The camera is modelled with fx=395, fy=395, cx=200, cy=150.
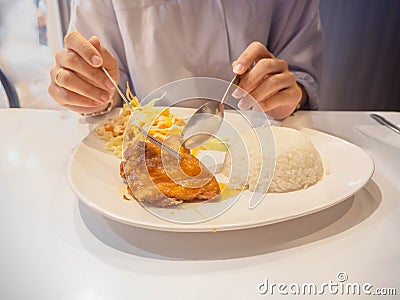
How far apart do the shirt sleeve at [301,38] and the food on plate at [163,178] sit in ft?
2.05

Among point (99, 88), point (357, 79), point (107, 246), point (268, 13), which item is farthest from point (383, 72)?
point (107, 246)

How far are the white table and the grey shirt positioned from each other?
545 millimetres

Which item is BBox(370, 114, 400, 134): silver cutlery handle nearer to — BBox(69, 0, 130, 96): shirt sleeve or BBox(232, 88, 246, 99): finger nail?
BBox(232, 88, 246, 99): finger nail

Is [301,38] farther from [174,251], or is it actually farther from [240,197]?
[174,251]

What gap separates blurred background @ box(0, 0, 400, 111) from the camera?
6.63 ft

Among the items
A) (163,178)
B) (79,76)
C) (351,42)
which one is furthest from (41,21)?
(163,178)

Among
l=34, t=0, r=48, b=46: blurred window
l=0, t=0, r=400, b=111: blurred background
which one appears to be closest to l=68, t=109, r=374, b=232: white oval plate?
l=0, t=0, r=400, b=111: blurred background

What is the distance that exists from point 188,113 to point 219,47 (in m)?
0.26

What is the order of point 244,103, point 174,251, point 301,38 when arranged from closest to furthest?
1. point 174,251
2. point 244,103
3. point 301,38

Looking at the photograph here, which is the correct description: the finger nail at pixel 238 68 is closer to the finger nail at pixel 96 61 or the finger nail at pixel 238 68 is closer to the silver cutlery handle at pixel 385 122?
the finger nail at pixel 96 61

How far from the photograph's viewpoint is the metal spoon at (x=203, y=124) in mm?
844

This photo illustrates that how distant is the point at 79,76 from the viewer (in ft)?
2.95

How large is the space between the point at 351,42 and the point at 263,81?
1.38 m

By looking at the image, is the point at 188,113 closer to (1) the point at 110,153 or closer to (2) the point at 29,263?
(1) the point at 110,153
